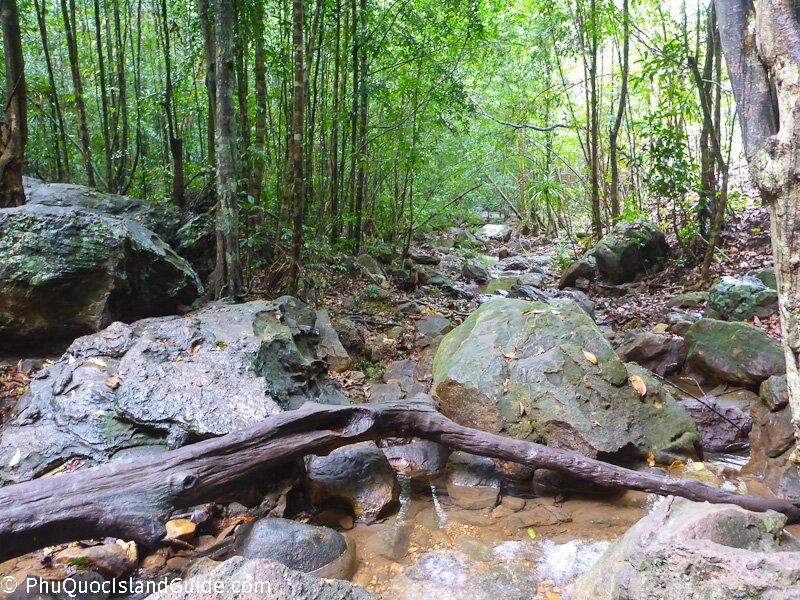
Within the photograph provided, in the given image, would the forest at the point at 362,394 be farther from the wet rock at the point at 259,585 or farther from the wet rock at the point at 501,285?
the wet rock at the point at 501,285

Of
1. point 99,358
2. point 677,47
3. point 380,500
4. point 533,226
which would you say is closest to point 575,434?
point 380,500

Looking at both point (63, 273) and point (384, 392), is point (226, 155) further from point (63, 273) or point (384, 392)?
point (384, 392)

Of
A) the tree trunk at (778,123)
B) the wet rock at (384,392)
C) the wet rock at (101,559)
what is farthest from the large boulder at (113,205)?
the tree trunk at (778,123)

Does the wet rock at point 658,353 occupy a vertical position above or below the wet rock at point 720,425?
above

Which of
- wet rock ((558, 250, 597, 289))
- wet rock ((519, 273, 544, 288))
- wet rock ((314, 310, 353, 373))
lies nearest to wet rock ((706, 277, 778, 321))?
wet rock ((558, 250, 597, 289))

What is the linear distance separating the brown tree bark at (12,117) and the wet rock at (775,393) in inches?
305

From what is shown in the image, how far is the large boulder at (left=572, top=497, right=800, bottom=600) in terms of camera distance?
1.84 meters

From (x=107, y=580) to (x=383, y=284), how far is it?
293 inches

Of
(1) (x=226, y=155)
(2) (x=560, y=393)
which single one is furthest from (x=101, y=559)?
(1) (x=226, y=155)

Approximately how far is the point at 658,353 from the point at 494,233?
16.1 metres

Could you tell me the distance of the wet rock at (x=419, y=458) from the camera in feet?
14.0

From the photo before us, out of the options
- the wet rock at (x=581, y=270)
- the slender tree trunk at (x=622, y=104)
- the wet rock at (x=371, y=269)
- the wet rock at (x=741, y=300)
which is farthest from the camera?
the wet rock at (x=581, y=270)

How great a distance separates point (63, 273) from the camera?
16.2 ft
